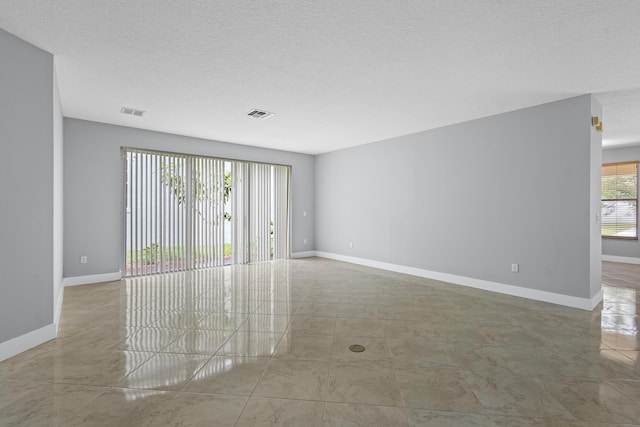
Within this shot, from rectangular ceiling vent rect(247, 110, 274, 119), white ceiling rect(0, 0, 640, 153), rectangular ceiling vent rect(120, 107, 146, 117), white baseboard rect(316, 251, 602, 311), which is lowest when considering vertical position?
white baseboard rect(316, 251, 602, 311)

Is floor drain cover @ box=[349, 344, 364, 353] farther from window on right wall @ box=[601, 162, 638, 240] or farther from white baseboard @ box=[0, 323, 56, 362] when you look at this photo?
window on right wall @ box=[601, 162, 638, 240]

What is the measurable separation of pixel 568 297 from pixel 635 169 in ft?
17.4

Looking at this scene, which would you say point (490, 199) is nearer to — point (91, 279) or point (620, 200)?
point (620, 200)

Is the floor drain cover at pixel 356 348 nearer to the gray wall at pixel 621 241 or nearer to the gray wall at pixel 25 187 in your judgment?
the gray wall at pixel 25 187

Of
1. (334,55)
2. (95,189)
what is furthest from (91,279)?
(334,55)

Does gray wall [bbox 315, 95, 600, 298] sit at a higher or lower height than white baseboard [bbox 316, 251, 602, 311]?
higher

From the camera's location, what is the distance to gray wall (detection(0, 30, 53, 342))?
264cm

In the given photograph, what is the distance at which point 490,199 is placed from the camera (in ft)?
15.9

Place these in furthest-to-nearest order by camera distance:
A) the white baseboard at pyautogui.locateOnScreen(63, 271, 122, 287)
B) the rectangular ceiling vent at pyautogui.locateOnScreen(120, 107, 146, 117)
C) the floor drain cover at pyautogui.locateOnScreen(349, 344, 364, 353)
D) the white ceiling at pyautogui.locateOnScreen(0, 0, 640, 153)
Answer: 1. the white baseboard at pyautogui.locateOnScreen(63, 271, 122, 287)
2. the rectangular ceiling vent at pyautogui.locateOnScreen(120, 107, 146, 117)
3. the floor drain cover at pyautogui.locateOnScreen(349, 344, 364, 353)
4. the white ceiling at pyautogui.locateOnScreen(0, 0, 640, 153)

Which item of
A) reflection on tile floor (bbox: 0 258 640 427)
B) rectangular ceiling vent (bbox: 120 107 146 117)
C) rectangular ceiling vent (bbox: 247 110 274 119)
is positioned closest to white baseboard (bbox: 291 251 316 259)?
reflection on tile floor (bbox: 0 258 640 427)

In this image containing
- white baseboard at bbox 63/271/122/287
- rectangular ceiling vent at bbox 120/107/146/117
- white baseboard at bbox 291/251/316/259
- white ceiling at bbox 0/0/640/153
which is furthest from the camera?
white baseboard at bbox 291/251/316/259

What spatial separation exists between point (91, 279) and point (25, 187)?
299 cm

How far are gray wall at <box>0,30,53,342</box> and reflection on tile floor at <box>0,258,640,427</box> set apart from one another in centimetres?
43

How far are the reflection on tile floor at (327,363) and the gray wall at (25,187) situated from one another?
426 millimetres
